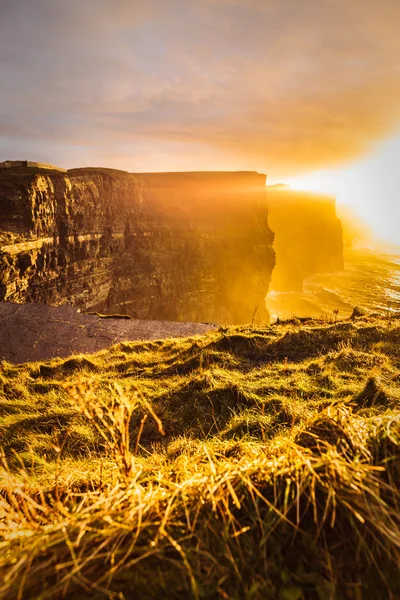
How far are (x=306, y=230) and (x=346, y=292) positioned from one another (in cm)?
4387

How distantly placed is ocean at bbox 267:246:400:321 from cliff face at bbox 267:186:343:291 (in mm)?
6422

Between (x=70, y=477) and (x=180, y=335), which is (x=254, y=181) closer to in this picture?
(x=180, y=335)

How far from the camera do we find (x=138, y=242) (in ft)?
151

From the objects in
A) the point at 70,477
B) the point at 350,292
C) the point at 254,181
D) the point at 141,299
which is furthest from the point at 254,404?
the point at 350,292

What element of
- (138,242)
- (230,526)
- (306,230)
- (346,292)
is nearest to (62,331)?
(230,526)

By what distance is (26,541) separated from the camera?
1044mm

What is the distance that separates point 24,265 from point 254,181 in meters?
44.7

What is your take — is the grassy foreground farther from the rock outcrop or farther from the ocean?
the ocean

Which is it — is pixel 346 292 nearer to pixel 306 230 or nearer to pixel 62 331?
pixel 306 230

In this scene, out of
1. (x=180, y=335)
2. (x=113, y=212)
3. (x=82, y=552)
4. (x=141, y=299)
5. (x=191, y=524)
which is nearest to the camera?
(x=82, y=552)

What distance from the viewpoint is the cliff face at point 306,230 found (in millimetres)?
107750

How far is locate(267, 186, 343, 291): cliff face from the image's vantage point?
354 ft

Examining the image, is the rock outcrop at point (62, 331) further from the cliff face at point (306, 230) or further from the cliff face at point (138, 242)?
the cliff face at point (306, 230)

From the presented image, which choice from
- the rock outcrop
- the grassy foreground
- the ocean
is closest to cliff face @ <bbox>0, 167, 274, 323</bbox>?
the rock outcrop
